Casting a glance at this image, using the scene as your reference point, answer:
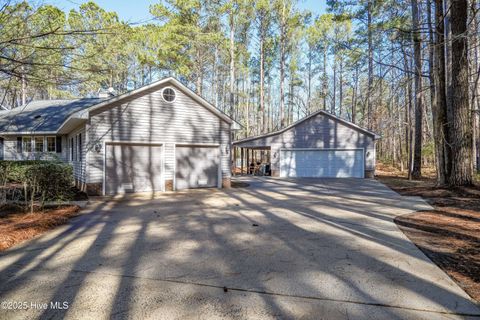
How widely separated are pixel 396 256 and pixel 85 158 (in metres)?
9.65

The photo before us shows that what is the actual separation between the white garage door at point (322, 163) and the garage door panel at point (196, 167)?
7610 mm

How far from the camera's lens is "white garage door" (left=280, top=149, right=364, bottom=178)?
18500 millimetres

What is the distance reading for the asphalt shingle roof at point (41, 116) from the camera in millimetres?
14732

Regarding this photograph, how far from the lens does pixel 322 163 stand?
739 inches

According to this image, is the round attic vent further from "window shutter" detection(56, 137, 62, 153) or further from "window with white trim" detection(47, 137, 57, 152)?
"window with white trim" detection(47, 137, 57, 152)

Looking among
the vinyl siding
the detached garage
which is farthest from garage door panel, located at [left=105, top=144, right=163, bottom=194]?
the vinyl siding

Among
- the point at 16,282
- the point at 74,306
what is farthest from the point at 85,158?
the point at 74,306

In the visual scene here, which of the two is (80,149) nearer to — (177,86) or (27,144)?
(177,86)

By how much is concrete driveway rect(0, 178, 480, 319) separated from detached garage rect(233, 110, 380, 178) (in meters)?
12.6

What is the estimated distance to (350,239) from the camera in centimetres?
480

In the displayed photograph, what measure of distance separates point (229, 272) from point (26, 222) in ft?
15.7

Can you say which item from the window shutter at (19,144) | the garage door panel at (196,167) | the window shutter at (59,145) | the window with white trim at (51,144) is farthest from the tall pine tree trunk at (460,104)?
the window shutter at (19,144)

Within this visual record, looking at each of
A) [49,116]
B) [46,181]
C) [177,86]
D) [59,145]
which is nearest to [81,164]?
[46,181]

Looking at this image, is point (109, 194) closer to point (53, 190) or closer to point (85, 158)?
point (85, 158)
